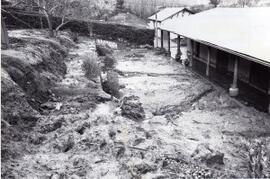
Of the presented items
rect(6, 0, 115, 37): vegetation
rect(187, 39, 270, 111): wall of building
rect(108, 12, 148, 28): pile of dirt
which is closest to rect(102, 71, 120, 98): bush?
rect(187, 39, 270, 111): wall of building

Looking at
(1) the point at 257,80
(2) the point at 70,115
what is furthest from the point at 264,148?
(2) the point at 70,115

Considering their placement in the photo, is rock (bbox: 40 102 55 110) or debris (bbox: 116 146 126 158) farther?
rock (bbox: 40 102 55 110)

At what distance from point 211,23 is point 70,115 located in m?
11.2

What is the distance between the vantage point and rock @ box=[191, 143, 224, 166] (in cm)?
886

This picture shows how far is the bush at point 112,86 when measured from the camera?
15.7 meters

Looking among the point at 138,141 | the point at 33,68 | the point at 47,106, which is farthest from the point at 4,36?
the point at 138,141

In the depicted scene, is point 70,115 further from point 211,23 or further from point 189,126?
point 211,23

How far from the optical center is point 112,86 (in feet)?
53.7

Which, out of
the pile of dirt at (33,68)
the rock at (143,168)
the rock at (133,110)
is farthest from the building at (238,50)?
the pile of dirt at (33,68)

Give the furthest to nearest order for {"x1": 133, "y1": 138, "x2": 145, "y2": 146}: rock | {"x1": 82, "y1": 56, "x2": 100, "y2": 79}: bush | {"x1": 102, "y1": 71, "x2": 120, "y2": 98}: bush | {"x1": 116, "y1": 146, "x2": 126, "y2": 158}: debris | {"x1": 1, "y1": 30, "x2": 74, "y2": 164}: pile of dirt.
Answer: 1. {"x1": 82, "y1": 56, "x2": 100, "y2": 79}: bush
2. {"x1": 102, "y1": 71, "x2": 120, "y2": 98}: bush
3. {"x1": 133, "y1": 138, "x2": 145, "y2": 146}: rock
4. {"x1": 1, "y1": 30, "x2": 74, "y2": 164}: pile of dirt
5. {"x1": 116, "y1": 146, "x2": 126, "y2": 158}: debris

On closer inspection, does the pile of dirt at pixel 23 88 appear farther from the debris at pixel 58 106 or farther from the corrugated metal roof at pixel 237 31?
the corrugated metal roof at pixel 237 31

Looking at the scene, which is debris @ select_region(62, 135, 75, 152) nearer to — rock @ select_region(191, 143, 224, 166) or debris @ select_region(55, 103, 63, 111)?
debris @ select_region(55, 103, 63, 111)

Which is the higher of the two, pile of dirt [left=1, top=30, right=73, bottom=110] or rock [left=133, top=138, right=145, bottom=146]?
pile of dirt [left=1, top=30, right=73, bottom=110]

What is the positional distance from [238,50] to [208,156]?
16.2 feet
